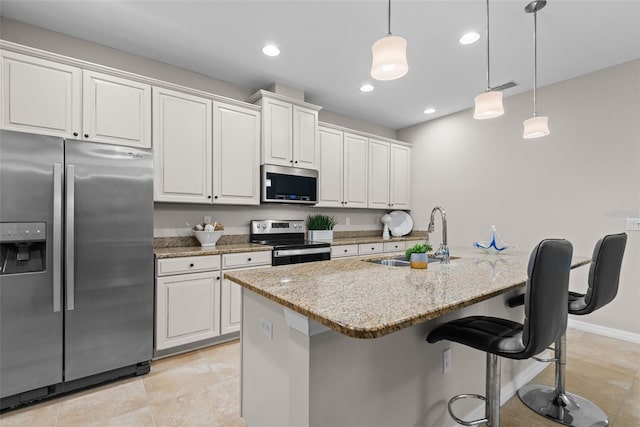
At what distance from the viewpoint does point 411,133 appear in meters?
5.09

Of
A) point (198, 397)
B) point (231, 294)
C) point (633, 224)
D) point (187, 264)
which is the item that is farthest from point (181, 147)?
point (633, 224)

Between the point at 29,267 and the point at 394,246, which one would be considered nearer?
the point at 29,267

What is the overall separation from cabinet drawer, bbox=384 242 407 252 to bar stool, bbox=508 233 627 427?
7.64 ft

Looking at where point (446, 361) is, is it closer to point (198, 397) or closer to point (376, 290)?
point (376, 290)

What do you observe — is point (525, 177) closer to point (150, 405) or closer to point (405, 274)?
point (405, 274)

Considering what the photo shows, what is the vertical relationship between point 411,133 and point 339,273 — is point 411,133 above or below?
above

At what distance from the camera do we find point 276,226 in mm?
3730

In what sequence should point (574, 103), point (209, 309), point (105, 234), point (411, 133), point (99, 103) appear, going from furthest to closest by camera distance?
point (411, 133) < point (574, 103) < point (209, 309) < point (99, 103) < point (105, 234)

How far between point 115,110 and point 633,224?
15.9 feet

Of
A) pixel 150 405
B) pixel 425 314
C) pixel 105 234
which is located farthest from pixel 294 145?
pixel 425 314

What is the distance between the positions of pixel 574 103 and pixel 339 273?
355 centimetres

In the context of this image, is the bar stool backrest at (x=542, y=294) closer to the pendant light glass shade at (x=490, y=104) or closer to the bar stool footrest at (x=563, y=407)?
the bar stool footrest at (x=563, y=407)

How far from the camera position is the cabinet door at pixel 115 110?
242 centimetres

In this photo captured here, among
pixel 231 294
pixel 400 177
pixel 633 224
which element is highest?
pixel 400 177
